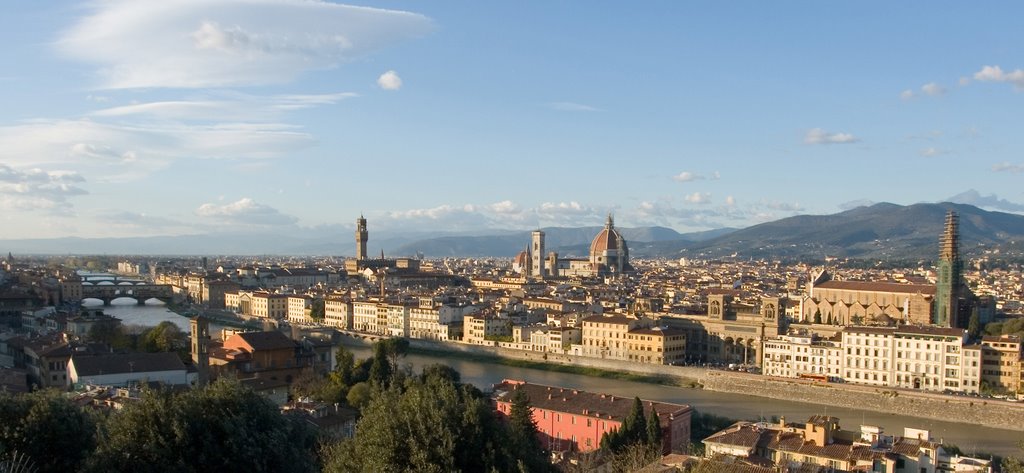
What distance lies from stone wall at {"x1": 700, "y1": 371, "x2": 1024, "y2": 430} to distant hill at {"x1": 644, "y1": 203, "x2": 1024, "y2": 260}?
100 m

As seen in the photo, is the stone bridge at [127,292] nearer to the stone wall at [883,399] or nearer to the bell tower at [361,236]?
the bell tower at [361,236]

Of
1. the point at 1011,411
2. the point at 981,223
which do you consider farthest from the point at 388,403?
the point at 981,223

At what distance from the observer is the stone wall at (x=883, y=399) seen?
1681 centimetres

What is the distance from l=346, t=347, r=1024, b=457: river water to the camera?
1555cm

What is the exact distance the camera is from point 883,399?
1842 cm

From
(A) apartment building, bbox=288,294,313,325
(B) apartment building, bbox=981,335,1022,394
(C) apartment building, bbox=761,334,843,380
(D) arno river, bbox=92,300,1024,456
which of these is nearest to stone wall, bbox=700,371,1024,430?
(D) arno river, bbox=92,300,1024,456

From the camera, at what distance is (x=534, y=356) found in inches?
997

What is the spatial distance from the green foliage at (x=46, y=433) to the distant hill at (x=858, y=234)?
11656cm

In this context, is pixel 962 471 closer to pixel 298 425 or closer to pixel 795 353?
pixel 298 425

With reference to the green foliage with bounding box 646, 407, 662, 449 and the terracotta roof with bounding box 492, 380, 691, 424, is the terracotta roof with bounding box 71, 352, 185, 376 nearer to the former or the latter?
the terracotta roof with bounding box 492, 380, 691, 424

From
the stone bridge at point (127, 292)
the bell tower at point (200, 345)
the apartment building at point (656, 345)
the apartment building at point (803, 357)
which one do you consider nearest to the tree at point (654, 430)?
the bell tower at point (200, 345)

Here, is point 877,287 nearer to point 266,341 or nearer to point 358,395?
point 266,341

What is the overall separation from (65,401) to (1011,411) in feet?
53.4

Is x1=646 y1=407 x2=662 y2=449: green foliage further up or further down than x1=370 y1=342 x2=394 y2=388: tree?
further down
